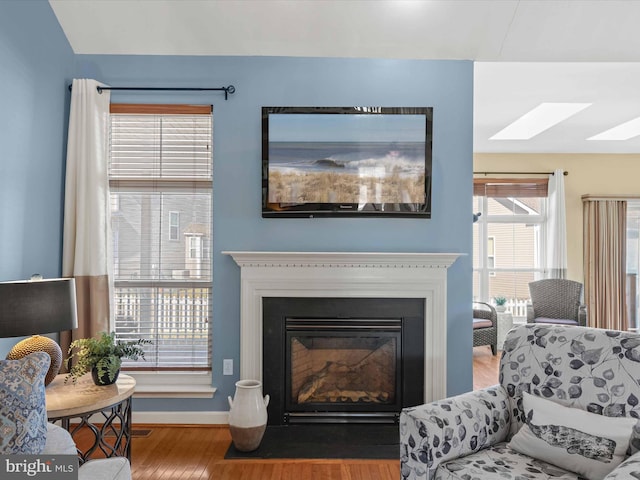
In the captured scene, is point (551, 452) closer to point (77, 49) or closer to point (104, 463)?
point (104, 463)

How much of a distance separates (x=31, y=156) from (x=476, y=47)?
2840mm

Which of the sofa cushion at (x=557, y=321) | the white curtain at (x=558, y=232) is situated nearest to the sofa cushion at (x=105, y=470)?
the sofa cushion at (x=557, y=321)

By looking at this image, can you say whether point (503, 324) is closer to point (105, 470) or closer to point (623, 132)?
point (623, 132)

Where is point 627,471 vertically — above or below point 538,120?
below

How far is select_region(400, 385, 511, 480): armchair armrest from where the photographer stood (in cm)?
168

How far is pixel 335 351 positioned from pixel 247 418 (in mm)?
758

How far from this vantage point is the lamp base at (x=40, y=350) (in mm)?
2125

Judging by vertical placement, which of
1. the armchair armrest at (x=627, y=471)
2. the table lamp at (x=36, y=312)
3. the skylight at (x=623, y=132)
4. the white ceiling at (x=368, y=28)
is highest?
the white ceiling at (x=368, y=28)

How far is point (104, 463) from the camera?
1.42 metres

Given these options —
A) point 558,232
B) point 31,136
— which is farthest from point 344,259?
point 558,232

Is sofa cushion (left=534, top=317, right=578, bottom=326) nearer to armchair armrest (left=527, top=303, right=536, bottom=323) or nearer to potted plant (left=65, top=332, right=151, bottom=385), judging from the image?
armchair armrest (left=527, top=303, right=536, bottom=323)

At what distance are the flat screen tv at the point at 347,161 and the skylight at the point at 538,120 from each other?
75.4 inches

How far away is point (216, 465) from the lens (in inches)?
98.8

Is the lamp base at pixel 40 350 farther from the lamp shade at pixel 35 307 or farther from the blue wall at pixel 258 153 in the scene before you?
the blue wall at pixel 258 153
